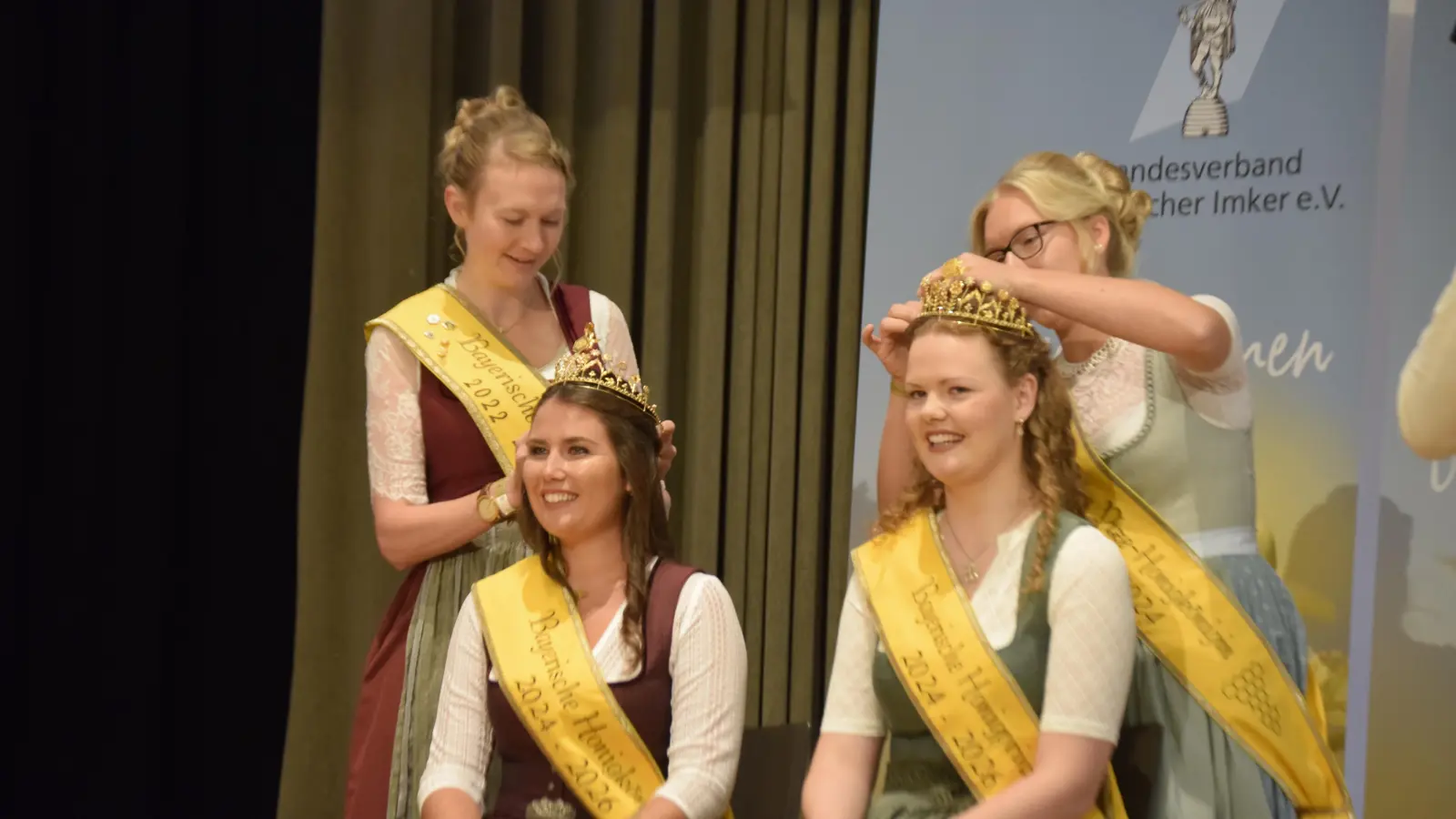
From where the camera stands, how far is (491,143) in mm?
2100

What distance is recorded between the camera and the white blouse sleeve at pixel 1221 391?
1.83 metres

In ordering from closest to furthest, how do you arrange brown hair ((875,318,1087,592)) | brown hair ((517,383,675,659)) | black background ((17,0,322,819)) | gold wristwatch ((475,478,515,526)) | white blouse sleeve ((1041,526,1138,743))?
white blouse sleeve ((1041,526,1138,743)) < brown hair ((875,318,1087,592)) < brown hair ((517,383,675,659)) < gold wristwatch ((475,478,515,526)) < black background ((17,0,322,819))

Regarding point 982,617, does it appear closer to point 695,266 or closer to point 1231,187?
point 1231,187

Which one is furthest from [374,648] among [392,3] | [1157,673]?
[392,3]

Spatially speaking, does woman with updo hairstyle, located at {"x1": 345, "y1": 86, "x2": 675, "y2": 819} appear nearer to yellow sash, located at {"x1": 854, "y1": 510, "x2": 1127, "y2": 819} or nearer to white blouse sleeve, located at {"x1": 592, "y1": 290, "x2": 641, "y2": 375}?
white blouse sleeve, located at {"x1": 592, "y1": 290, "x2": 641, "y2": 375}

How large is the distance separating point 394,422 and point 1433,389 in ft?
4.62

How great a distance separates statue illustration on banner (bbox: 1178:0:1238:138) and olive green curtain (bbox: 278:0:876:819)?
33.8 inches

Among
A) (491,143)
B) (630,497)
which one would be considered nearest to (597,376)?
(630,497)

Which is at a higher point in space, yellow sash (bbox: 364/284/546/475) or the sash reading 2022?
the sash reading 2022

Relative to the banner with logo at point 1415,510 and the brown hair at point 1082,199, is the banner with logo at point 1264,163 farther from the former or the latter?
the brown hair at point 1082,199

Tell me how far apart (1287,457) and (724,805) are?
1006 mm

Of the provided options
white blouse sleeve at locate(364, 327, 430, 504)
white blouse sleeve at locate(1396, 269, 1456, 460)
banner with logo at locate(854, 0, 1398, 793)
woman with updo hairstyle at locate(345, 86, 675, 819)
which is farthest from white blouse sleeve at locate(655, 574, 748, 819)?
white blouse sleeve at locate(1396, 269, 1456, 460)

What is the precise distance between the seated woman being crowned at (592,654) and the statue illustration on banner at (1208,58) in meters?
0.98

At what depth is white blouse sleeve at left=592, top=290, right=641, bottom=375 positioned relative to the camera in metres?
2.21
